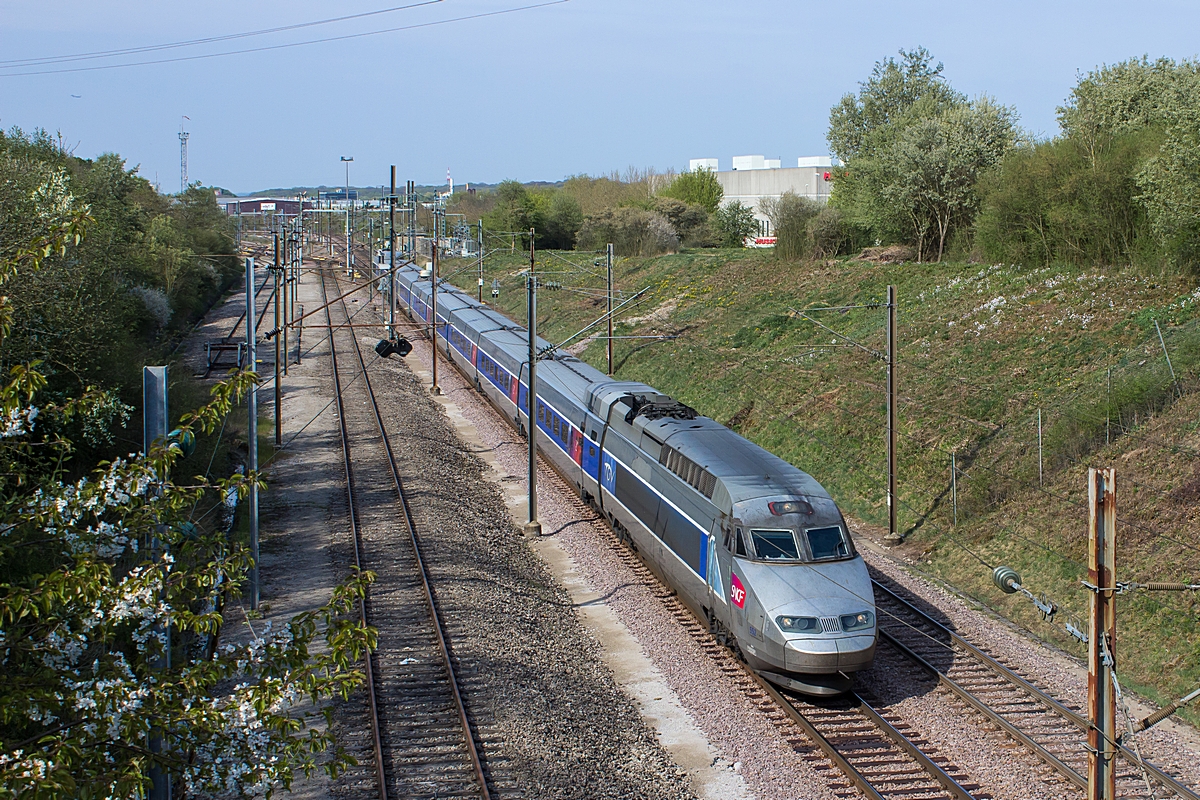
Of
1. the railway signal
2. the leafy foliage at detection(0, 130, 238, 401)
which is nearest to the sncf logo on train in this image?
the leafy foliage at detection(0, 130, 238, 401)

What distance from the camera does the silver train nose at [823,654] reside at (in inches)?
519

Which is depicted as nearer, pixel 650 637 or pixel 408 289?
pixel 650 637

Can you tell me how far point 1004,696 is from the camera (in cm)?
1413

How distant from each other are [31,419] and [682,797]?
330 inches

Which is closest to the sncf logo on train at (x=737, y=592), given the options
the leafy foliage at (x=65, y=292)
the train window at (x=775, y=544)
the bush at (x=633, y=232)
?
the train window at (x=775, y=544)

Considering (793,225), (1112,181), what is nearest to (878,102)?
(793,225)

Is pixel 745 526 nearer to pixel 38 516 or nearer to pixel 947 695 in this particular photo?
pixel 947 695

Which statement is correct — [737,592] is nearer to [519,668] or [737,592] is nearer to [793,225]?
[519,668]

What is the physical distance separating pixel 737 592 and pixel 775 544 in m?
0.90

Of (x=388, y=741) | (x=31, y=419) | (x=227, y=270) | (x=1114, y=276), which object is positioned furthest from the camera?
(x=227, y=270)

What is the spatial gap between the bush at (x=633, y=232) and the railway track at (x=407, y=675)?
149ft

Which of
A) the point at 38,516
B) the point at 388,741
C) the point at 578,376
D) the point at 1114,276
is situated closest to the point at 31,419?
the point at 38,516

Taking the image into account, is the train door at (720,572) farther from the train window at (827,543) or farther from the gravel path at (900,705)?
the train window at (827,543)

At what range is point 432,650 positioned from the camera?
15.3 metres
